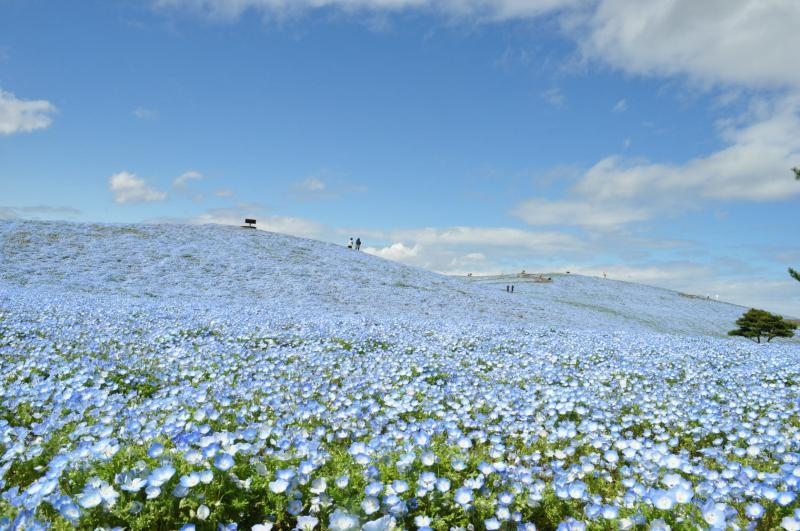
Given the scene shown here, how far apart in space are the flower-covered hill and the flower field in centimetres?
866

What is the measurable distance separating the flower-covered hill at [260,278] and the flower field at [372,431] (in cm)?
866

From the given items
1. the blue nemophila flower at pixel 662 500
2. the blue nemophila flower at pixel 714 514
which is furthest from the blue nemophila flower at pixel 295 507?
the blue nemophila flower at pixel 714 514

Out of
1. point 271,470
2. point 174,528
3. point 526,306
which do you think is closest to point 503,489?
point 271,470

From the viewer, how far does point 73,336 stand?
10.1 metres

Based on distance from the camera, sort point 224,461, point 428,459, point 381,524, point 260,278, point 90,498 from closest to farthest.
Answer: point 381,524, point 90,498, point 224,461, point 428,459, point 260,278

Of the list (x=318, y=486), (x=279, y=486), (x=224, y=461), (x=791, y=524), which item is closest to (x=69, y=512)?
(x=224, y=461)

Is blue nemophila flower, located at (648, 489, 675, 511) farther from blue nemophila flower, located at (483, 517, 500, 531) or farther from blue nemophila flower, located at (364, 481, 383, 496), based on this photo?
blue nemophila flower, located at (364, 481, 383, 496)

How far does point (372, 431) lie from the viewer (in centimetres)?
588

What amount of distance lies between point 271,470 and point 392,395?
3483 mm

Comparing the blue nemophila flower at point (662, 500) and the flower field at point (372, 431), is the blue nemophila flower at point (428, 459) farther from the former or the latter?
the blue nemophila flower at point (662, 500)

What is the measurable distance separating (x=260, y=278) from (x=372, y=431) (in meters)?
25.5

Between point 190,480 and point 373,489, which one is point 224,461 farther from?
point 373,489

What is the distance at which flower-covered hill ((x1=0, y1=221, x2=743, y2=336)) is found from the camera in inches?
964

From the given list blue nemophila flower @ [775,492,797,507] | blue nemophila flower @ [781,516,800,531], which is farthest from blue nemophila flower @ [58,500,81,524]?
blue nemophila flower @ [775,492,797,507]
